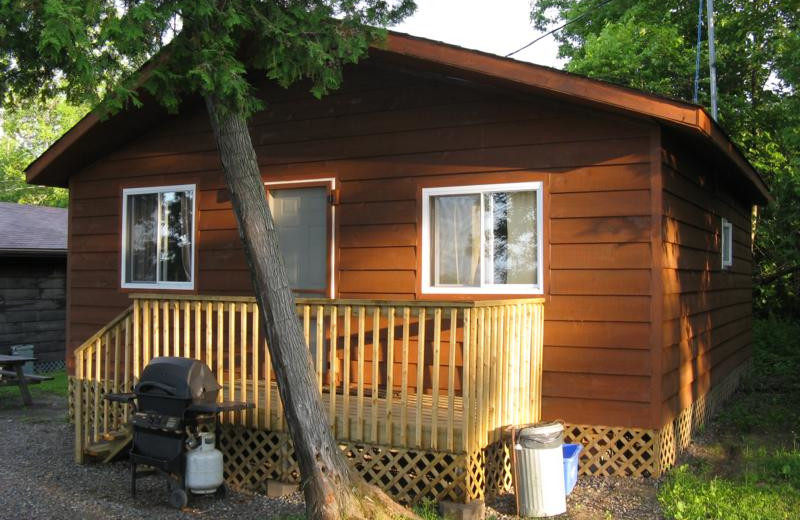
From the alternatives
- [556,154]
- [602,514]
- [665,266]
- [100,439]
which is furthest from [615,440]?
[100,439]

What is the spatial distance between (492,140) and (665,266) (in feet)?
6.36

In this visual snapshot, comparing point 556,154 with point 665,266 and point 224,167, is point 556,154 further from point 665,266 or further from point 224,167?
point 224,167

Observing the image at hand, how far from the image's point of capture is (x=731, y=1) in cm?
1750

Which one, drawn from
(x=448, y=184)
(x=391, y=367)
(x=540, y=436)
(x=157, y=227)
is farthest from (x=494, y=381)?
(x=157, y=227)

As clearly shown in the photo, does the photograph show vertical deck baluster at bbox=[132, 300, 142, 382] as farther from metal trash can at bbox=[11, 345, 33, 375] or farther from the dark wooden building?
metal trash can at bbox=[11, 345, 33, 375]

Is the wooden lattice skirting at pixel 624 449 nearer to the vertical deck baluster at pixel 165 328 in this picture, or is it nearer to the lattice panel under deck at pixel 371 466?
the lattice panel under deck at pixel 371 466

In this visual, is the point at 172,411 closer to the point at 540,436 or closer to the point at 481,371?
the point at 481,371

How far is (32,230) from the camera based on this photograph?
614 inches

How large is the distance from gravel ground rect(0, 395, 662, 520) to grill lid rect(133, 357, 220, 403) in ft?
2.81

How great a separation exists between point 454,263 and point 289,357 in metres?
2.65

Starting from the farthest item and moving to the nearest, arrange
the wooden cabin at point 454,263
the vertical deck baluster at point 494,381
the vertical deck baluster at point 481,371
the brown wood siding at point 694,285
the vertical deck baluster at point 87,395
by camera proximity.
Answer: the vertical deck baluster at point 87,395
the brown wood siding at point 694,285
the wooden cabin at point 454,263
the vertical deck baluster at point 494,381
the vertical deck baluster at point 481,371

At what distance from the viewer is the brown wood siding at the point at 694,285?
658cm

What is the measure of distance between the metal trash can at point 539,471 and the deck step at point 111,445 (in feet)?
11.9

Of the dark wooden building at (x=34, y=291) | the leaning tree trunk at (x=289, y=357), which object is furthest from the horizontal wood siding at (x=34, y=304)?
the leaning tree trunk at (x=289, y=357)
